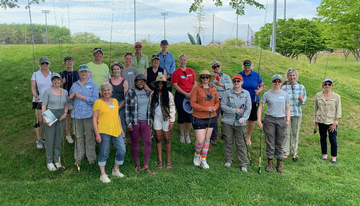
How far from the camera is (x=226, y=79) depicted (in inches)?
241

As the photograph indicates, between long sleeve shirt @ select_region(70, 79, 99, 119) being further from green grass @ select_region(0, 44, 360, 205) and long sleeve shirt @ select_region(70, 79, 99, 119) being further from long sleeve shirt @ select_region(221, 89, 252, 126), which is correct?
long sleeve shirt @ select_region(221, 89, 252, 126)

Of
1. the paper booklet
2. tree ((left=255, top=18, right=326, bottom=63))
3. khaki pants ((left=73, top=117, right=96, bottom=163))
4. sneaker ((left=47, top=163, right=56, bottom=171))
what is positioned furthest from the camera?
tree ((left=255, top=18, right=326, bottom=63))

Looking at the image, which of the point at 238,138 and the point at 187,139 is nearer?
the point at 238,138

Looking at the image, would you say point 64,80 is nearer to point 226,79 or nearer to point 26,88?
point 226,79

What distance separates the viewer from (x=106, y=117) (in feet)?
15.5

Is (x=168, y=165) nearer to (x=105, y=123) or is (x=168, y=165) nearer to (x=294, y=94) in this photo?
(x=105, y=123)

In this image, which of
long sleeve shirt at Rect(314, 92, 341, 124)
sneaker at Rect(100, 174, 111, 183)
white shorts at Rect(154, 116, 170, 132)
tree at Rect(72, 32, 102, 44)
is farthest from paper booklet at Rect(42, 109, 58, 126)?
long sleeve shirt at Rect(314, 92, 341, 124)

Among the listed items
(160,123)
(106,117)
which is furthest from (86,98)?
(160,123)

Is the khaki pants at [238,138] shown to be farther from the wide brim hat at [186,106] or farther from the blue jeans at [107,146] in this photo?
the blue jeans at [107,146]

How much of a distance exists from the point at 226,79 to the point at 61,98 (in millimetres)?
3645

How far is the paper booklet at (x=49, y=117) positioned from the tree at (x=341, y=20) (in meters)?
26.4

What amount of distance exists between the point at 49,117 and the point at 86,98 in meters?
0.78

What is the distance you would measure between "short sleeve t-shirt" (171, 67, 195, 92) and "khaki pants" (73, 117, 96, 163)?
2.13 meters

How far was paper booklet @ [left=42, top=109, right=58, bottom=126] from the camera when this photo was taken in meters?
4.95
